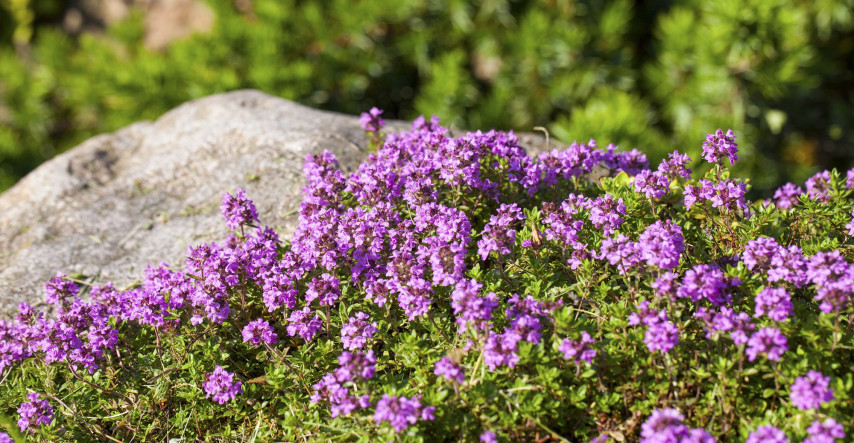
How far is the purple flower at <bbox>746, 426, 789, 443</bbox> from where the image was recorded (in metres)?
2.49

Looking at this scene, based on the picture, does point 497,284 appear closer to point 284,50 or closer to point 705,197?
point 705,197

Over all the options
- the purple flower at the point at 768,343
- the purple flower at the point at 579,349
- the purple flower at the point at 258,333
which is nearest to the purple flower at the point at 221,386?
the purple flower at the point at 258,333

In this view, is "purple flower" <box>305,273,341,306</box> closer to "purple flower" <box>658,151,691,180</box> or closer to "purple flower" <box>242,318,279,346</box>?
"purple flower" <box>242,318,279,346</box>

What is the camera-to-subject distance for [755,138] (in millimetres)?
8172

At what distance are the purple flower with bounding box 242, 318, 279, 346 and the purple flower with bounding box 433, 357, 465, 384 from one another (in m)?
0.89

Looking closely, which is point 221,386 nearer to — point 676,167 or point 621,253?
point 621,253

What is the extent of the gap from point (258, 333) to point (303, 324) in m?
0.23

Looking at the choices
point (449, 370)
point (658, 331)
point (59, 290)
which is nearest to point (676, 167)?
point (658, 331)

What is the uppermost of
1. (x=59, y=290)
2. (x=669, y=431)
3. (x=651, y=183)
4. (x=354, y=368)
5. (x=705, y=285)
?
(x=651, y=183)

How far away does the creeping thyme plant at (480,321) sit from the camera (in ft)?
9.42

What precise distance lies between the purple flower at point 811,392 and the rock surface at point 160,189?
2954 mm

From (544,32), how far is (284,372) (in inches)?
231

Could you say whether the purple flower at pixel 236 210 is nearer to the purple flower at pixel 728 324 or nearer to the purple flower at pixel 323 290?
the purple flower at pixel 323 290

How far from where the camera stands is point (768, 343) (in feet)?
8.85
